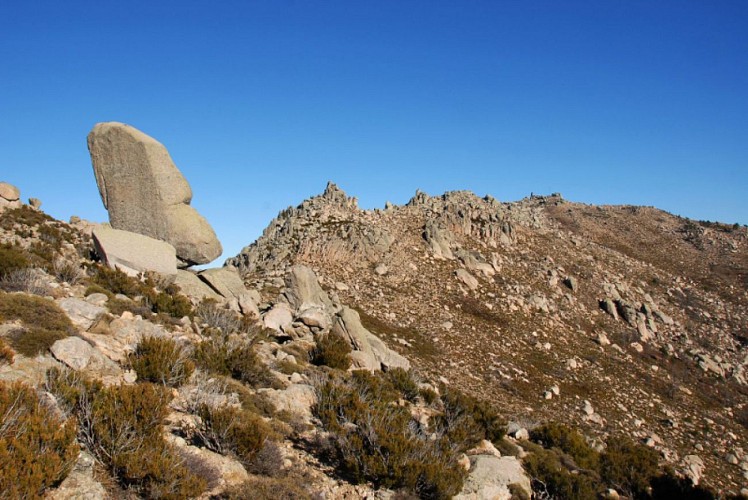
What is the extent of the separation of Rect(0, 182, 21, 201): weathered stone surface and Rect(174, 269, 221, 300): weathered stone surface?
15459mm

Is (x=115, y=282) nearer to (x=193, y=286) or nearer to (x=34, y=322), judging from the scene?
(x=193, y=286)

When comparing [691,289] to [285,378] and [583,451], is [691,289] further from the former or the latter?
[285,378]

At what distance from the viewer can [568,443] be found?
16047 mm

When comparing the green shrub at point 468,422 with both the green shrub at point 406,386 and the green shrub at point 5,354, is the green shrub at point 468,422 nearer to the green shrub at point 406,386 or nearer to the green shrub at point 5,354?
the green shrub at point 406,386

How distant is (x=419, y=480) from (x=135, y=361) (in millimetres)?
6803

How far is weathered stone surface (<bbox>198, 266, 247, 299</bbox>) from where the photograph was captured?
878 inches

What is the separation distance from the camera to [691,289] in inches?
2377

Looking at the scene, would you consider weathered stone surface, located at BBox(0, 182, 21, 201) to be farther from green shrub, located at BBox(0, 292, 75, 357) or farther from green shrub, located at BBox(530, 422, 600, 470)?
green shrub, located at BBox(530, 422, 600, 470)

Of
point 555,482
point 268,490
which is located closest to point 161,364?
point 268,490

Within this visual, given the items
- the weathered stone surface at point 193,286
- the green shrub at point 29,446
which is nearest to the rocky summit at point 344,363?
the green shrub at point 29,446

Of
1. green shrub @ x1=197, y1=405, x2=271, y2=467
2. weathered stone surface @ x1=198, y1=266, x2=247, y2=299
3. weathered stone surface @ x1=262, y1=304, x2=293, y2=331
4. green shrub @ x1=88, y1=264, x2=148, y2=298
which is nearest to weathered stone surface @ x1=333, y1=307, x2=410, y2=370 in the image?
weathered stone surface @ x1=262, y1=304, x2=293, y2=331

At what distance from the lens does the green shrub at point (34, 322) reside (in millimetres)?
8742

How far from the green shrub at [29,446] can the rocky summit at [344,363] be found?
1.1 inches

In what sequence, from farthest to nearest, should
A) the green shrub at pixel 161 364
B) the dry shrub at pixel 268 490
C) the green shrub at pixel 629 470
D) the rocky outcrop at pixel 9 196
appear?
the rocky outcrop at pixel 9 196
the green shrub at pixel 629 470
the green shrub at pixel 161 364
the dry shrub at pixel 268 490
